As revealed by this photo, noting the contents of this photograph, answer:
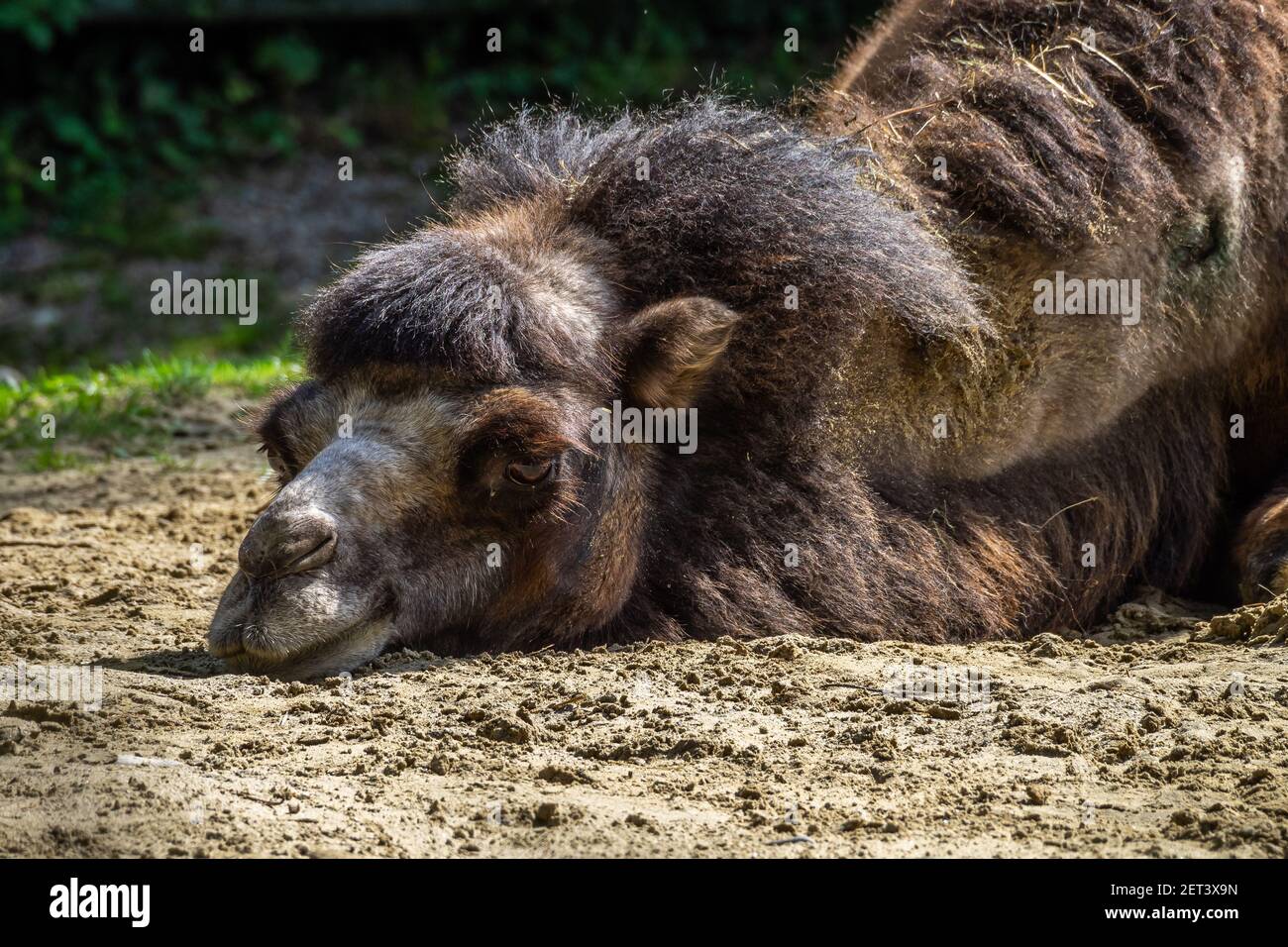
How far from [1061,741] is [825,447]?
1416 millimetres

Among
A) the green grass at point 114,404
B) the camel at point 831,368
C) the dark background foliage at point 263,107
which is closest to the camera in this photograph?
the camel at point 831,368

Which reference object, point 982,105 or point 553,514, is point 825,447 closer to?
point 553,514

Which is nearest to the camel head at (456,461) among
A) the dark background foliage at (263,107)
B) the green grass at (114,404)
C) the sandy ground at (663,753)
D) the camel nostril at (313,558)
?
the camel nostril at (313,558)

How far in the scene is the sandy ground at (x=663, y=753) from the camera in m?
3.13

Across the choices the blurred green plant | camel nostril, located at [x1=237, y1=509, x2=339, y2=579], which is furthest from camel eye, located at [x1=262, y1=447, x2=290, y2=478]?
the blurred green plant

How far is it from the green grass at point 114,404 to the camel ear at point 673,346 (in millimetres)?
3073

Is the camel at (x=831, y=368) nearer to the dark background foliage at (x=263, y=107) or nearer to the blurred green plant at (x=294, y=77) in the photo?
the dark background foliage at (x=263, y=107)

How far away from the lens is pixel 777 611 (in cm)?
464

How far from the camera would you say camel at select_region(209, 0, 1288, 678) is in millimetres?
4410

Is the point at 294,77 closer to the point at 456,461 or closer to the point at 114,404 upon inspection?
the point at 114,404

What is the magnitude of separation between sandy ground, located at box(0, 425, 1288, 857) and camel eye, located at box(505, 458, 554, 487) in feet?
1.58

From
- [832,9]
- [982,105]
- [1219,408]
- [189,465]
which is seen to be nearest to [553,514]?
[982,105]

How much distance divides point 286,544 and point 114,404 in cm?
421

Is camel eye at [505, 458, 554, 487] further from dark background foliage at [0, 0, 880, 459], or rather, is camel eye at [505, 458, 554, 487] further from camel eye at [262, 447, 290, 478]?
dark background foliage at [0, 0, 880, 459]
